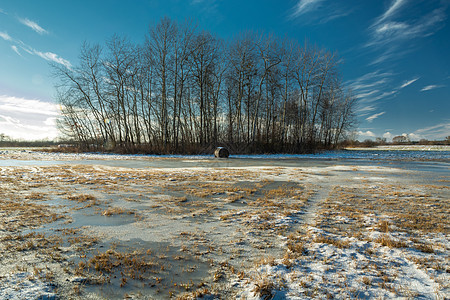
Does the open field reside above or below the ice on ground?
below

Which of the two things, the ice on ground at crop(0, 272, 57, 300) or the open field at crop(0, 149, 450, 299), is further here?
the open field at crop(0, 149, 450, 299)

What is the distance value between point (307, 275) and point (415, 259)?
1340mm

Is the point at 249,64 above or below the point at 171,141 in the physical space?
above

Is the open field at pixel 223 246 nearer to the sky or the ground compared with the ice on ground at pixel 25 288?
nearer to the ground

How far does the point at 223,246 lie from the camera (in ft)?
9.19

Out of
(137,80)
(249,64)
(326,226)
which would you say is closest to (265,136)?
(249,64)

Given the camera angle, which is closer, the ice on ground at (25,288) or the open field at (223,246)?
the ice on ground at (25,288)

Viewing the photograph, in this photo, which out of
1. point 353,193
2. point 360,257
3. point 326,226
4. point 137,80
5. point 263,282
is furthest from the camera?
point 137,80

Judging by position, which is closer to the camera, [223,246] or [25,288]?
[25,288]

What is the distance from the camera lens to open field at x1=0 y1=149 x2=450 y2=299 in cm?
194

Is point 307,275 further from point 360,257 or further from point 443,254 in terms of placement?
point 443,254

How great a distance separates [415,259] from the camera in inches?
94.2

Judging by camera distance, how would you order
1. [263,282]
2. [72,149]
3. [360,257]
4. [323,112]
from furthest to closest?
[323,112] < [72,149] < [360,257] < [263,282]

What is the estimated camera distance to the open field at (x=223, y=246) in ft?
6.35
